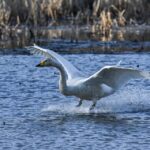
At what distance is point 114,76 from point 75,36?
961 cm

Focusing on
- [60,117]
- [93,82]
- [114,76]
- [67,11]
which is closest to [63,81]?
[93,82]

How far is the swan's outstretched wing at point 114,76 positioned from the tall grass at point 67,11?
10948 mm

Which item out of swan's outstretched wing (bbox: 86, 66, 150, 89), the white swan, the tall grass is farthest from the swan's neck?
the tall grass

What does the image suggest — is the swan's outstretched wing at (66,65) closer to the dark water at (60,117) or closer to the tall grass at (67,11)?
the dark water at (60,117)

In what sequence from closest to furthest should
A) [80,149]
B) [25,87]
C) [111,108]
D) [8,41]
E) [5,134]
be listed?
[80,149] < [5,134] < [111,108] < [25,87] < [8,41]

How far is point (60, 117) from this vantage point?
37.9ft

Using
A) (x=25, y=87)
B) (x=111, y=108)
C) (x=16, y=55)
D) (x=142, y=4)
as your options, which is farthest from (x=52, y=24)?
(x=111, y=108)

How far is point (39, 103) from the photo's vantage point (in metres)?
12.5

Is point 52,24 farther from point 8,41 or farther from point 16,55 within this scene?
point 16,55

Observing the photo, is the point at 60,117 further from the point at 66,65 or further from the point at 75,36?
the point at 75,36

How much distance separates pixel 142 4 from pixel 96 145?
49.4 ft

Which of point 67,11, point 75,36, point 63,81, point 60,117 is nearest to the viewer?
point 60,117

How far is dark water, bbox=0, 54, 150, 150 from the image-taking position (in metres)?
9.80

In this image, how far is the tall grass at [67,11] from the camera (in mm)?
23344
